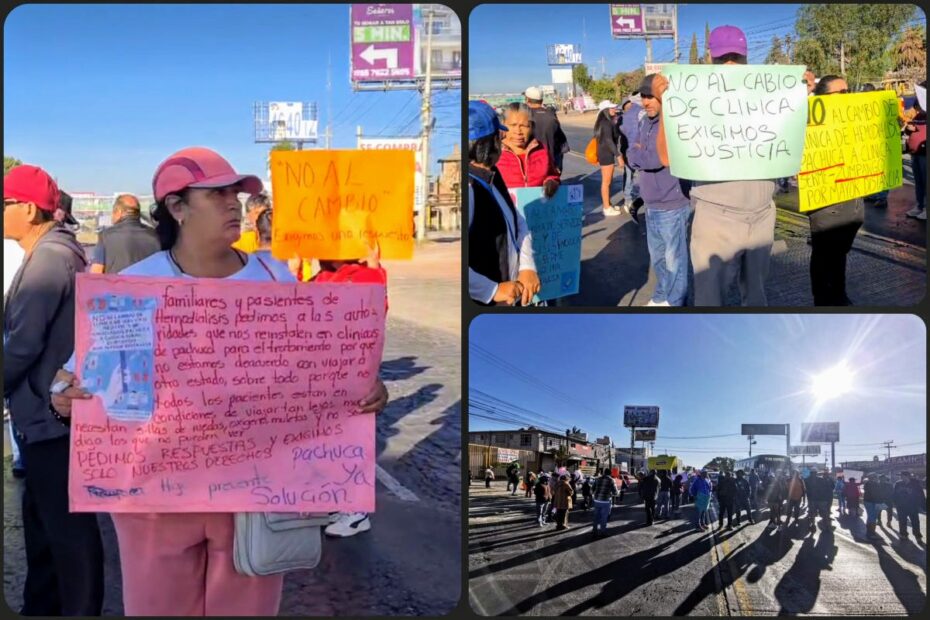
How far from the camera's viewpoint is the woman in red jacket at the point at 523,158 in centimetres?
348

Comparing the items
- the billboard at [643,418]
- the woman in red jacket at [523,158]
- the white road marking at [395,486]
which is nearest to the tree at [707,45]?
the woman in red jacket at [523,158]

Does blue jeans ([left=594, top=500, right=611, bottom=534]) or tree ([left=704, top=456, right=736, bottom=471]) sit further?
blue jeans ([left=594, top=500, right=611, bottom=534])

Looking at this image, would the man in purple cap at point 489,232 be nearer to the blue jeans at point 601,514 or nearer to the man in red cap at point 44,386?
the blue jeans at point 601,514

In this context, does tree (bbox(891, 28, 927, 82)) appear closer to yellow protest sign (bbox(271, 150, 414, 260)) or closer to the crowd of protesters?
the crowd of protesters

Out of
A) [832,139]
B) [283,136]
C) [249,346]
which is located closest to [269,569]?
[249,346]

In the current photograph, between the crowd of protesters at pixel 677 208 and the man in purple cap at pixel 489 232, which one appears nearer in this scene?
the man in purple cap at pixel 489 232

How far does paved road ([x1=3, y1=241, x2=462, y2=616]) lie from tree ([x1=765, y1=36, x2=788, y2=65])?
1.44 meters

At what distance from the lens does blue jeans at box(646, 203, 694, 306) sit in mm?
3611

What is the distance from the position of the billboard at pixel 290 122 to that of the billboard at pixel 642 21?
1234mm

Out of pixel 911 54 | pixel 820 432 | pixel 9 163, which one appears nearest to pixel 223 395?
pixel 9 163

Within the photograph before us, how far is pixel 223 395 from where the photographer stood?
9.65 ft

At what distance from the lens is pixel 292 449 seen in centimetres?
299

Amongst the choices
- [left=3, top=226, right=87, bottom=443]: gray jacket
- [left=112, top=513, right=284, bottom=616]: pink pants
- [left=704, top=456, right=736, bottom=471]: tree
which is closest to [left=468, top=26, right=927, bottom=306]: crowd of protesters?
[left=704, top=456, right=736, bottom=471]: tree

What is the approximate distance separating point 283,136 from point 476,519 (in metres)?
1.70
